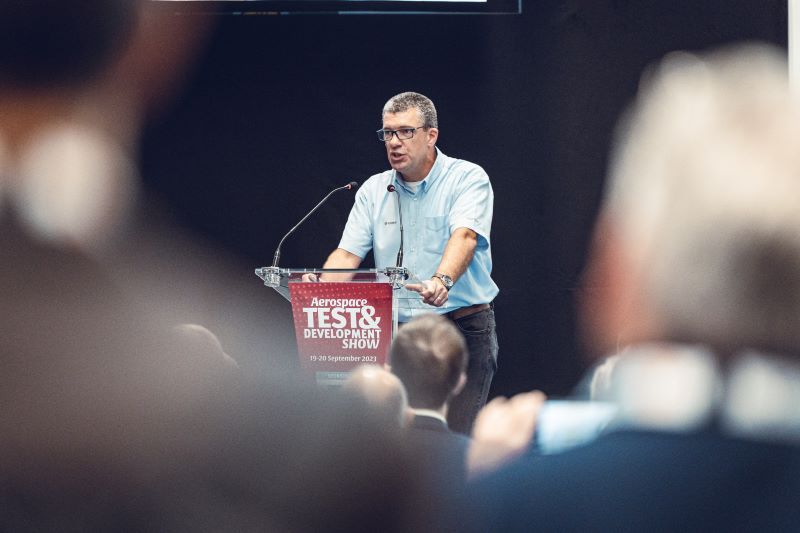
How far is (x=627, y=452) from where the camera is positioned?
3.57 ft

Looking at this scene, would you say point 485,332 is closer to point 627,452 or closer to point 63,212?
point 63,212

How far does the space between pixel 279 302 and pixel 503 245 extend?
42.3 inches

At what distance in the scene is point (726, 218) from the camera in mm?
1219

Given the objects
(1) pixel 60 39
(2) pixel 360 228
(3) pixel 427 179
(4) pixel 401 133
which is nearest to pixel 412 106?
(4) pixel 401 133

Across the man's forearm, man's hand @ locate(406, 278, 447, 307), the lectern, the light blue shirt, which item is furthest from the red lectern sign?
the light blue shirt

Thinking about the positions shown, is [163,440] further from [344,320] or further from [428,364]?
[344,320]

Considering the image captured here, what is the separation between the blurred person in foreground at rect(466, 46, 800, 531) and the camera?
41.8 inches

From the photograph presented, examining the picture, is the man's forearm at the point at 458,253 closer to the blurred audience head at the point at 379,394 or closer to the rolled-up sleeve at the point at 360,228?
the rolled-up sleeve at the point at 360,228

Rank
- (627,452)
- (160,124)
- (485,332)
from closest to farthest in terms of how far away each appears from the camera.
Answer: (627,452) < (485,332) < (160,124)

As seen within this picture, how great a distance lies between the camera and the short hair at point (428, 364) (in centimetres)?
165

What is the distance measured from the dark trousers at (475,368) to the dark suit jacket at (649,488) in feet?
6.68

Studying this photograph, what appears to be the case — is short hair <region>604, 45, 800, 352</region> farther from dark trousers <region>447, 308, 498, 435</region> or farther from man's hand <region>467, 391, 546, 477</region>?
dark trousers <region>447, 308, 498, 435</region>

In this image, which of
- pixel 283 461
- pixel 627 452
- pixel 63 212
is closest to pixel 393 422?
pixel 283 461

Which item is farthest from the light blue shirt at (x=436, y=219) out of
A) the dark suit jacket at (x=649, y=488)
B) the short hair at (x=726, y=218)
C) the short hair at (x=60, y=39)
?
the dark suit jacket at (x=649, y=488)
